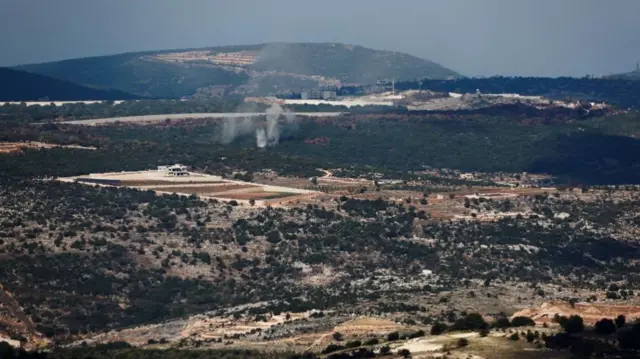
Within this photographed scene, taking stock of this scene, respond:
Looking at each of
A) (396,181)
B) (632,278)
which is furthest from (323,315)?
(396,181)

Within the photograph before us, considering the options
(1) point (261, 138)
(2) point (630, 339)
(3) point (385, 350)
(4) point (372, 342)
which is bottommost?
(1) point (261, 138)

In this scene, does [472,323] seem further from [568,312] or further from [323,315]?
[323,315]

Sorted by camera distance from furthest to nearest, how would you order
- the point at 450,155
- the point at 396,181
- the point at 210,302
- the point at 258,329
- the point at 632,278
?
1. the point at 450,155
2. the point at 396,181
3. the point at 632,278
4. the point at 210,302
5. the point at 258,329

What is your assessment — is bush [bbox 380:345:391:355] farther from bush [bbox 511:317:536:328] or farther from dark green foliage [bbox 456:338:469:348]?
bush [bbox 511:317:536:328]

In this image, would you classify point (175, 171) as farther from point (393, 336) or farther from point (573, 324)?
point (573, 324)

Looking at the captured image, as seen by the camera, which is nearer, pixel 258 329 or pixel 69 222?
pixel 258 329

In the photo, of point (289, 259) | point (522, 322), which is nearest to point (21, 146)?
point (289, 259)

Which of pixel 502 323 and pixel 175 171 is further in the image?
pixel 175 171

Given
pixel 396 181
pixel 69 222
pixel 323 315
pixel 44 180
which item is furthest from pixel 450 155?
pixel 323 315

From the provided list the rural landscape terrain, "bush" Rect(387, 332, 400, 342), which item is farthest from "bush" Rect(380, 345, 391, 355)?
"bush" Rect(387, 332, 400, 342)

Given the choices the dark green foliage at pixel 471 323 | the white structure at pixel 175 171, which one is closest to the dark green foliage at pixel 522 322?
the dark green foliage at pixel 471 323

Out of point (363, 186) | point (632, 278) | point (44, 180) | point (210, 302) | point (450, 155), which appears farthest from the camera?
point (450, 155)
